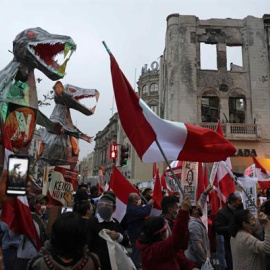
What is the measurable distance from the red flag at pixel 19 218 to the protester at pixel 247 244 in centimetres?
235

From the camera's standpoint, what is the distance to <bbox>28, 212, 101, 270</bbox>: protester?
6.90 feet

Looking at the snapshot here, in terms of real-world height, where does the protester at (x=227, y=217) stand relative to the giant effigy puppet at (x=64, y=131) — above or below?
below

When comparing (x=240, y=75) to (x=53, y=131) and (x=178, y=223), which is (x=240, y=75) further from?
(x=178, y=223)

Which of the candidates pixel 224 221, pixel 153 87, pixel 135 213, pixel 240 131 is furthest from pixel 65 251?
pixel 153 87

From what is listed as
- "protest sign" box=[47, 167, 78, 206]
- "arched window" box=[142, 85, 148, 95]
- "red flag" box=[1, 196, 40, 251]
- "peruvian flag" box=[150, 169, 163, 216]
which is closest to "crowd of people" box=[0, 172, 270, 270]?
"red flag" box=[1, 196, 40, 251]

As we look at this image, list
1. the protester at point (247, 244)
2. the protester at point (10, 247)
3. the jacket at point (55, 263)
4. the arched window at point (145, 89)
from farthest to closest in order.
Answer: the arched window at point (145, 89)
the protester at point (10, 247)
the protester at point (247, 244)
the jacket at point (55, 263)

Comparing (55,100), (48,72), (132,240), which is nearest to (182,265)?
(132,240)

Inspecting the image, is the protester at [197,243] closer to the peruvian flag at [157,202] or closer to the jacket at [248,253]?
the jacket at [248,253]

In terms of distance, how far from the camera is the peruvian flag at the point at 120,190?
589 centimetres

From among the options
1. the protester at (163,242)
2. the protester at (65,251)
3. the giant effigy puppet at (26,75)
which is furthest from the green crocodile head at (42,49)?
the protester at (65,251)

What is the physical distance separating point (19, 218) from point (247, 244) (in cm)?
257

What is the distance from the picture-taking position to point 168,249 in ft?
9.57

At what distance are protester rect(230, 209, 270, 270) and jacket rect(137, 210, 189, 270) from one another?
3.11 feet

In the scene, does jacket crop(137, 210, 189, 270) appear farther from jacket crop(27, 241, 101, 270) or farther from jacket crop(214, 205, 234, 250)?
jacket crop(214, 205, 234, 250)
